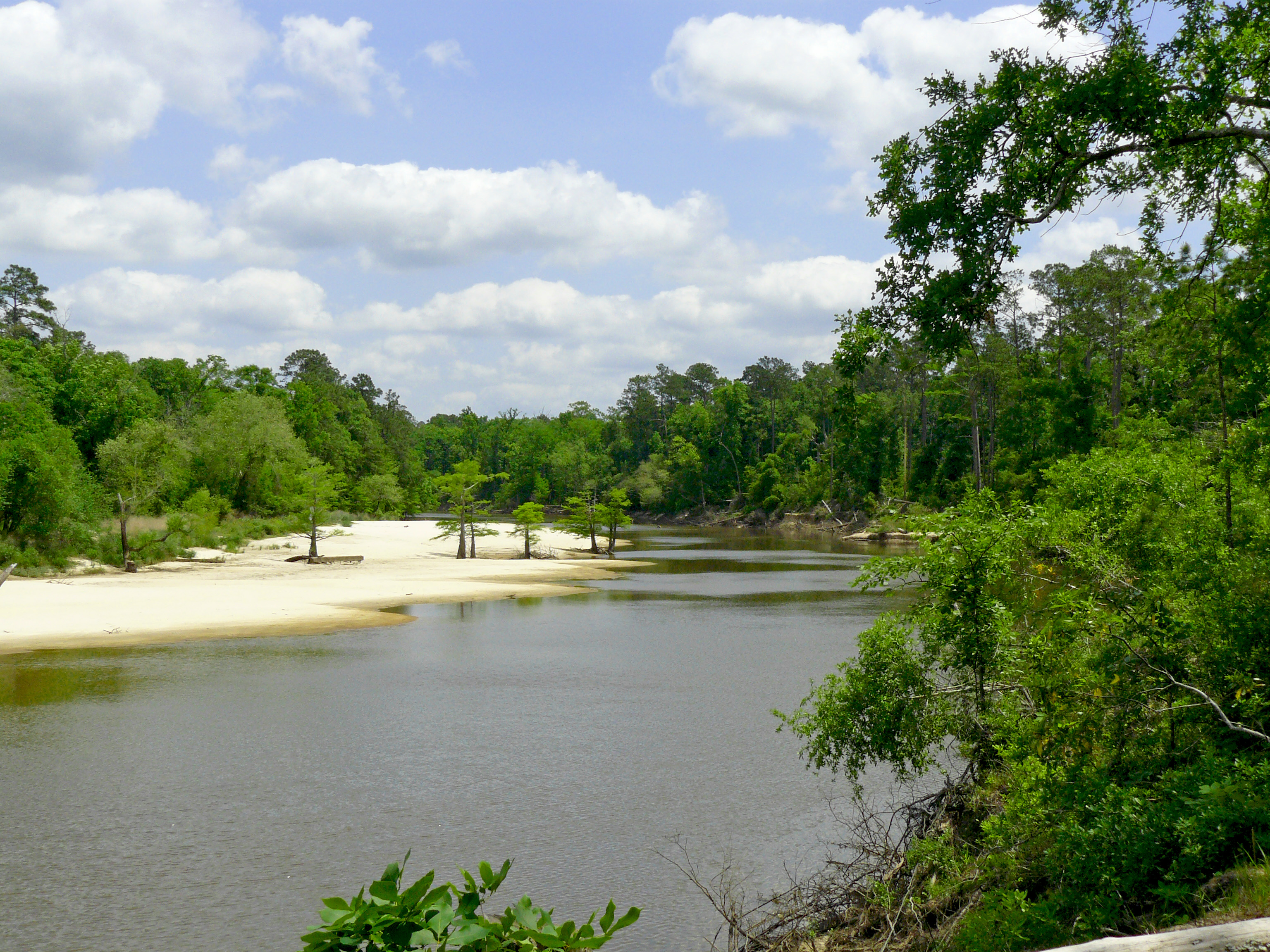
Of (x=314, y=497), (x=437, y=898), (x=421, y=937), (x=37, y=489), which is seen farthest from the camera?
(x=314, y=497)

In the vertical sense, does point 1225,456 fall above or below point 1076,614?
above

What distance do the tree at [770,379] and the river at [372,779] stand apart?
9133cm

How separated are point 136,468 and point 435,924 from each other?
42.4 metres

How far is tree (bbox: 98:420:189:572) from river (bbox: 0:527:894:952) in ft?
59.6

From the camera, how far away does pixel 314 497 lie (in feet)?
155

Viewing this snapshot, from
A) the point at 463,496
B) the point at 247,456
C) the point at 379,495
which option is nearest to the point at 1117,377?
the point at 463,496

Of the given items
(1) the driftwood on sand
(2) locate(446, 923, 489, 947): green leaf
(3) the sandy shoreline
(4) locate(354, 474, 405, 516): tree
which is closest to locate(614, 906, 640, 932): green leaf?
(2) locate(446, 923, 489, 947): green leaf

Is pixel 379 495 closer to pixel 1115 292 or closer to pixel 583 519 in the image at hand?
pixel 583 519

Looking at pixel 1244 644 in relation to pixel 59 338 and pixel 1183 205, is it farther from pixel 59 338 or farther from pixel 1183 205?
pixel 59 338

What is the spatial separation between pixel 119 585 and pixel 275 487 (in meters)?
35.0

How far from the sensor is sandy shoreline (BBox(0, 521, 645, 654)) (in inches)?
1005

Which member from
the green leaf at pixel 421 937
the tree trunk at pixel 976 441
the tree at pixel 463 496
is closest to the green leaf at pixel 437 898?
the green leaf at pixel 421 937

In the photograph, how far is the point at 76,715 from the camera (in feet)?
54.1

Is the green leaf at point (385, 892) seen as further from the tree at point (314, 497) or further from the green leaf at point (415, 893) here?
the tree at point (314, 497)
